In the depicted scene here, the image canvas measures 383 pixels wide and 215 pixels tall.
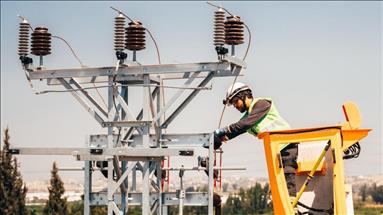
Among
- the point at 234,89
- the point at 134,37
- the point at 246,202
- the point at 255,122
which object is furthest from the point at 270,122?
the point at 246,202

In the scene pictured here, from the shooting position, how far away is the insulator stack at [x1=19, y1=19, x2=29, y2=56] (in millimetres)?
13445

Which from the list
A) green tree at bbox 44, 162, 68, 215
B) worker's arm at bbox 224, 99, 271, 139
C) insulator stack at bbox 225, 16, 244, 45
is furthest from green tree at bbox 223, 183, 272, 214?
worker's arm at bbox 224, 99, 271, 139

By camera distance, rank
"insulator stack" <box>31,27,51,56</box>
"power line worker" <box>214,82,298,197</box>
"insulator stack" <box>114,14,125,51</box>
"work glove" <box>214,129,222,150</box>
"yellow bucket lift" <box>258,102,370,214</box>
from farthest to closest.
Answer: "insulator stack" <box>31,27,51,56</box> → "insulator stack" <box>114,14,125,51</box> → "work glove" <box>214,129,222,150</box> → "power line worker" <box>214,82,298,197</box> → "yellow bucket lift" <box>258,102,370,214</box>

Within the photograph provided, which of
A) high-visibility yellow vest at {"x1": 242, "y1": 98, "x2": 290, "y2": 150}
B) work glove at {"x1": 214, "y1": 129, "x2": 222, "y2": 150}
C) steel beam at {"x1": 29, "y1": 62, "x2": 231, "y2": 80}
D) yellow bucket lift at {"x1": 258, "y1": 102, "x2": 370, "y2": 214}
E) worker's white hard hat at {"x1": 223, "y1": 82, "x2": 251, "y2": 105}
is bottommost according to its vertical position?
yellow bucket lift at {"x1": 258, "y1": 102, "x2": 370, "y2": 214}

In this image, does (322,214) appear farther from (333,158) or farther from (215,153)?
(215,153)

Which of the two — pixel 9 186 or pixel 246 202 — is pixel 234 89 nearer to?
pixel 9 186

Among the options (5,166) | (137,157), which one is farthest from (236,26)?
(5,166)

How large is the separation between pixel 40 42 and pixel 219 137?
376 centimetres

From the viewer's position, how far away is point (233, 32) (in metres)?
12.1

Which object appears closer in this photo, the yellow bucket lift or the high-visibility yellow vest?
the yellow bucket lift

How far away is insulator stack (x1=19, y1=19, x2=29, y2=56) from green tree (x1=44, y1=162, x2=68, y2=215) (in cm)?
4909

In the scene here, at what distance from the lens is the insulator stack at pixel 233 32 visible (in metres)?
12.1

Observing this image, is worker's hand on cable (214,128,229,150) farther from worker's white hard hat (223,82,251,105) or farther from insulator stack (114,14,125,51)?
insulator stack (114,14,125,51)

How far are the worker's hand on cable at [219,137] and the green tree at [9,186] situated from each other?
49.4 m
